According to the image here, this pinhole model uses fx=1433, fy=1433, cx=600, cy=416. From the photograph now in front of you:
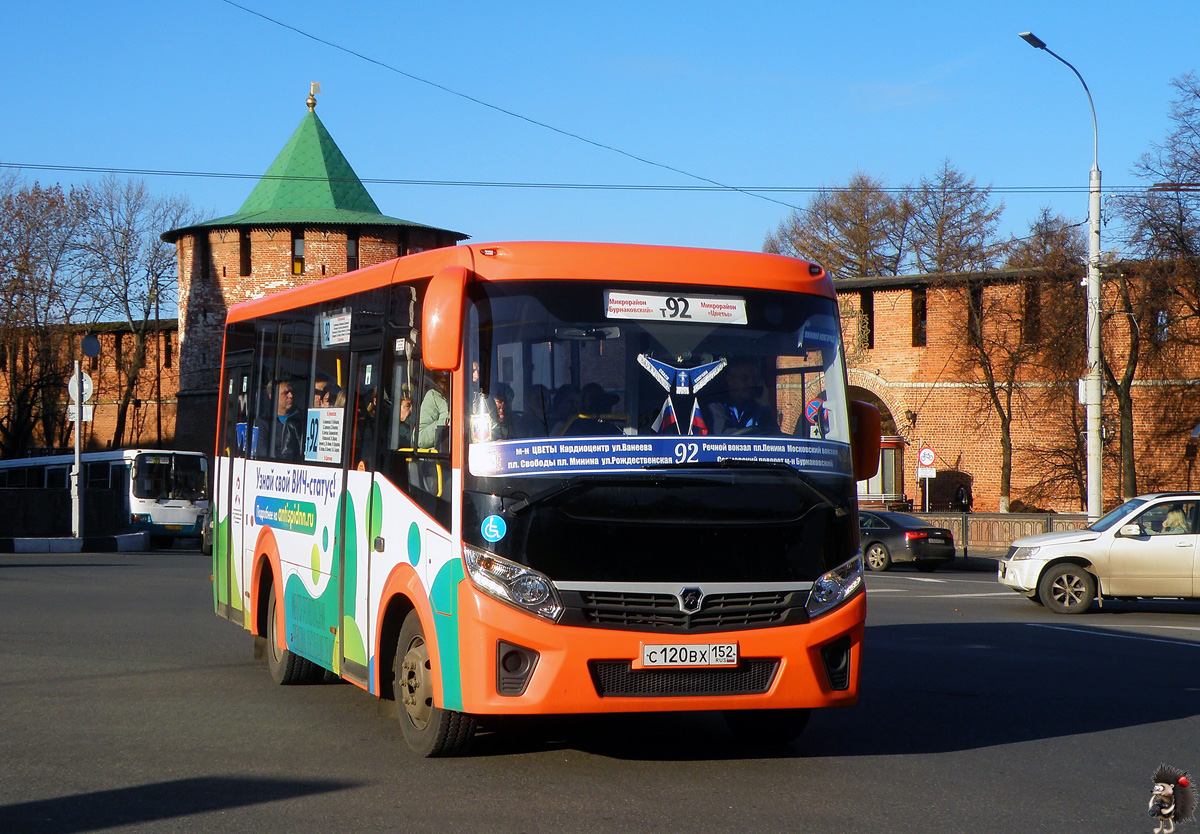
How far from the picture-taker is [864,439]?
781 centimetres

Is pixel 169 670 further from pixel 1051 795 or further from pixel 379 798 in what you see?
pixel 1051 795

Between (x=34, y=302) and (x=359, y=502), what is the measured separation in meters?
51.5

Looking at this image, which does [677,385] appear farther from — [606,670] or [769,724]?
[769,724]

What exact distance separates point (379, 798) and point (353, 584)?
6.86 ft

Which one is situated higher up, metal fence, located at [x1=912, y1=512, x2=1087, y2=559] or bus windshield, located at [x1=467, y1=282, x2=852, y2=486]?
bus windshield, located at [x1=467, y1=282, x2=852, y2=486]

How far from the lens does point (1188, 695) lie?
10.4 meters

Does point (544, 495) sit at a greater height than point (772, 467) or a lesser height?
lesser

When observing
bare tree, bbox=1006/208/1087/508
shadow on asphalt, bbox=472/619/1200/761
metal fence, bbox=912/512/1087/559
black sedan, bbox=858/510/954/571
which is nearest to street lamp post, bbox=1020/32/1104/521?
black sedan, bbox=858/510/954/571

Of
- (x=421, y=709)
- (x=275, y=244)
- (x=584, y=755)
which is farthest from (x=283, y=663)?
(x=275, y=244)

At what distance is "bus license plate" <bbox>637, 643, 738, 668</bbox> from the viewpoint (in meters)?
6.79

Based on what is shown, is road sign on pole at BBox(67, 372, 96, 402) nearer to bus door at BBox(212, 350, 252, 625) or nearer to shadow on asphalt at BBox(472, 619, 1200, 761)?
bus door at BBox(212, 350, 252, 625)

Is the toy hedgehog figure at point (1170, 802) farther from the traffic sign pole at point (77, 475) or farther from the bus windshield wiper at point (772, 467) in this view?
the traffic sign pole at point (77, 475)

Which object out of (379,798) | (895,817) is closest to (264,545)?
(379,798)

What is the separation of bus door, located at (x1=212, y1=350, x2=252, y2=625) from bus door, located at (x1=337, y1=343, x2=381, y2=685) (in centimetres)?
265
